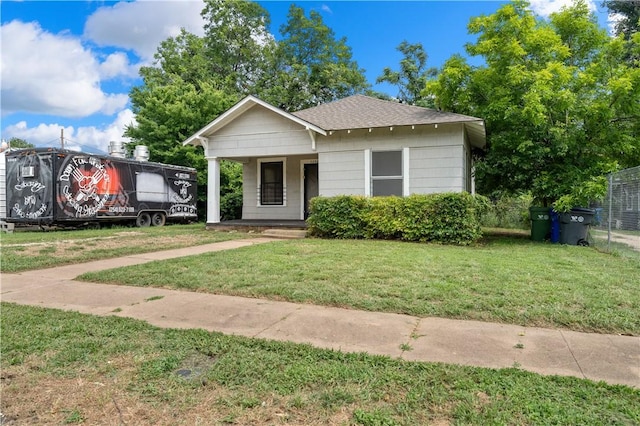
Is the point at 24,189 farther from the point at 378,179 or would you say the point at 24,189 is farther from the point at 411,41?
the point at 411,41

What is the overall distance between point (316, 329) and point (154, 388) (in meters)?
1.58

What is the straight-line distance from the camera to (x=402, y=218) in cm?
1037

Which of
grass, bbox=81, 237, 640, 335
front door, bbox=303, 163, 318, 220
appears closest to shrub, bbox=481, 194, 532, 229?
front door, bbox=303, 163, 318, 220

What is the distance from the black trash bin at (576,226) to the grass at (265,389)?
9358 millimetres

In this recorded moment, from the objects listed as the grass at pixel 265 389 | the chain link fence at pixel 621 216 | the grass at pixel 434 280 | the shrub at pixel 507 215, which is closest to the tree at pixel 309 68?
the shrub at pixel 507 215

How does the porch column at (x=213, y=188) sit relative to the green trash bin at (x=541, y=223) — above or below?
above

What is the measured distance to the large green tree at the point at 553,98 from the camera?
394 inches

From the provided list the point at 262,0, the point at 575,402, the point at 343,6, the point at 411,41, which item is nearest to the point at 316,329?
the point at 575,402

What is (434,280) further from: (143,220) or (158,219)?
(158,219)

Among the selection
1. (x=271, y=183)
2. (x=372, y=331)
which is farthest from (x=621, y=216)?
(x=271, y=183)

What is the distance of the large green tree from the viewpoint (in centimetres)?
1000

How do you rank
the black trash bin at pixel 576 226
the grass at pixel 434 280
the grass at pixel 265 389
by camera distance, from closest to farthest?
the grass at pixel 265 389 → the grass at pixel 434 280 → the black trash bin at pixel 576 226

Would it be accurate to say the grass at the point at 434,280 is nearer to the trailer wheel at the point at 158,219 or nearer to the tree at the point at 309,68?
the trailer wheel at the point at 158,219

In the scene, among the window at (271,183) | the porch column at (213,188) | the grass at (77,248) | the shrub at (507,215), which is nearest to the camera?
the grass at (77,248)
